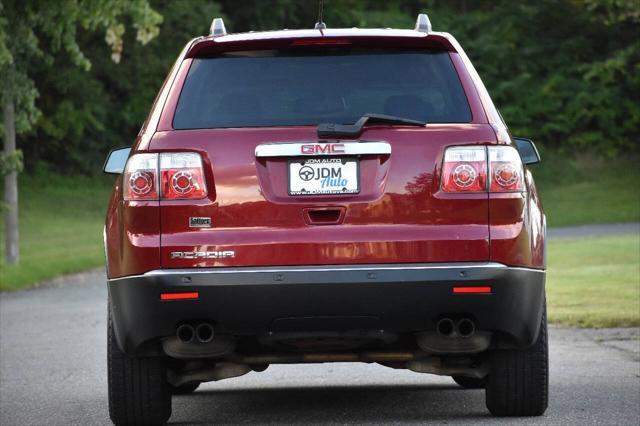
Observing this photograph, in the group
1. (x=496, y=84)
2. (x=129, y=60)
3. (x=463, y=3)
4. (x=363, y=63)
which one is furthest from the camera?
(x=463, y=3)

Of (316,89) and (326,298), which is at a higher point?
(316,89)

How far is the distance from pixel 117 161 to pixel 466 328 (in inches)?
77.0

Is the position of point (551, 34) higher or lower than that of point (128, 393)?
higher

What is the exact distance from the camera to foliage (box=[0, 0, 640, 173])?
1927 inches

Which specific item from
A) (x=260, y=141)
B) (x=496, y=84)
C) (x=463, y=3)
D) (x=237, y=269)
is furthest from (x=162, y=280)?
(x=463, y=3)

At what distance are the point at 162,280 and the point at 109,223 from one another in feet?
2.00

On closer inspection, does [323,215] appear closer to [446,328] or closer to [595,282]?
[446,328]

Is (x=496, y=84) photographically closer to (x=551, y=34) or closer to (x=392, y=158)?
(x=551, y=34)

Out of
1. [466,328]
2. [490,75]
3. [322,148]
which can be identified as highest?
[490,75]

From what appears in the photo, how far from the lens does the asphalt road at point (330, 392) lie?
7.44m

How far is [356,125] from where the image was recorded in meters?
6.39

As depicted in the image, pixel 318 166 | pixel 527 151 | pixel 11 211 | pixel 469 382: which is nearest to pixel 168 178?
→ pixel 318 166

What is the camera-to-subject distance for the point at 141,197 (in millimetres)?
6410

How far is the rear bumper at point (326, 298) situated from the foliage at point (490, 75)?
40636 millimetres
